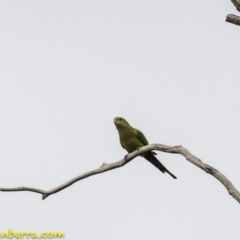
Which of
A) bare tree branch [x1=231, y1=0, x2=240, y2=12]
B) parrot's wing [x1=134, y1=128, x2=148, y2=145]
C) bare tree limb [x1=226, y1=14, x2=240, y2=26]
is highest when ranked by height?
bare tree branch [x1=231, y1=0, x2=240, y2=12]

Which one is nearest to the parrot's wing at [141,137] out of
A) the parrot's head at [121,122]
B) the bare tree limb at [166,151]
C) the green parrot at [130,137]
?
the green parrot at [130,137]

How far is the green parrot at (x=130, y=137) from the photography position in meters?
8.64

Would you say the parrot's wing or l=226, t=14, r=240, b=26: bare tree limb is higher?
l=226, t=14, r=240, b=26: bare tree limb

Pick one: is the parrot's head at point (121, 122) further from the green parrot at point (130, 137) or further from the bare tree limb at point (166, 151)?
the bare tree limb at point (166, 151)

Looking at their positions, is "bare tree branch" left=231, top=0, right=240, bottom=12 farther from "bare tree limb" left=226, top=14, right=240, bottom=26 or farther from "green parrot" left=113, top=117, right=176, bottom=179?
"green parrot" left=113, top=117, right=176, bottom=179

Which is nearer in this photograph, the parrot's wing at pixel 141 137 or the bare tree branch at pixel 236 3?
the bare tree branch at pixel 236 3

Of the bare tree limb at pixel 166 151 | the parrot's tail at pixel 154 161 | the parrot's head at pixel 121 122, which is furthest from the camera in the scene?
the parrot's head at pixel 121 122

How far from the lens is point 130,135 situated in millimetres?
8820

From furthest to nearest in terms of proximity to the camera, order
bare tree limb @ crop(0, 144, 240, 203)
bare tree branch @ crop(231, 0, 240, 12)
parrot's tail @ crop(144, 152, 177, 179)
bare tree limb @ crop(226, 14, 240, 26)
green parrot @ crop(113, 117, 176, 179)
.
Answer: green parrot @ crop(113, 117, 176, 179)
parrot's tail @ crop(144, 152, 177, 179)
bare tree branch @ crop(231, 0, 240, 12)
bare tree limb @ crop(226, 14, 240, 26)
bare tree limb @ crop(0, 144, 240, 203)

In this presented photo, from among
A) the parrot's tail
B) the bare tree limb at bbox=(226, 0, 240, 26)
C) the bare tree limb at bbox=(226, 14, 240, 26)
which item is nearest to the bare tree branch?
the bare tree limb at bbox=(226, 0, 240, 26)

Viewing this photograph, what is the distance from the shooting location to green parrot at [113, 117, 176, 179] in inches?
340

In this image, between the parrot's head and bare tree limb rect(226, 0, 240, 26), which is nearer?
bare tree limb rect(226, 0, 240, 26)

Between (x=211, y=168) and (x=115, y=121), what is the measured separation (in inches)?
165

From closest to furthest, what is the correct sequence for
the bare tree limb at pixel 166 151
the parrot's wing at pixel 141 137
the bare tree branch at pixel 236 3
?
the bare tree limb at pixel 166 151
the bare tree branch at pixel 236 3
the parrot's wing at pixel 141 137
